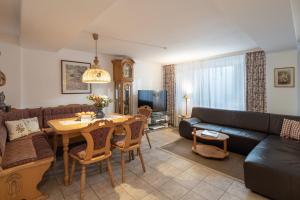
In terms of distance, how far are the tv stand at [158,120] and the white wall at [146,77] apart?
692 millimetres

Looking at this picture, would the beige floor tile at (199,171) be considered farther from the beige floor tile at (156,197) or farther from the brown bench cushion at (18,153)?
the brown bench cushion at (18,153)

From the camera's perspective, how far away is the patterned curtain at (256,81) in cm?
387

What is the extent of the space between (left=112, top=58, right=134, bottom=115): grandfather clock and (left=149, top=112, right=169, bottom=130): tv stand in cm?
93

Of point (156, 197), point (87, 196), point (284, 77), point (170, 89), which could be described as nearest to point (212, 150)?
point (156, 197)

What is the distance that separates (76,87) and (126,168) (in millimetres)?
2542

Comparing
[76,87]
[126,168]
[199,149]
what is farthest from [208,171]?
[76,87]

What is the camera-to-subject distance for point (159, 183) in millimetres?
2297

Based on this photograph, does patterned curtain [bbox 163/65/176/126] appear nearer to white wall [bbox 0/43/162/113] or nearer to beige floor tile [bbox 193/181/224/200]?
white wall [bbox 0/43/162/113]

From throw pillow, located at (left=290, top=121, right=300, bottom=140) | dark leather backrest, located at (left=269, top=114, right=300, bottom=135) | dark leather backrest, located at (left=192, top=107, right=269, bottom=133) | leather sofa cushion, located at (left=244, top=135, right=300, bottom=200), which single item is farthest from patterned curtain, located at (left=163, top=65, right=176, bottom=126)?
leather sofa cushion, located at (left=244, top=135, right=300, bottom=200)

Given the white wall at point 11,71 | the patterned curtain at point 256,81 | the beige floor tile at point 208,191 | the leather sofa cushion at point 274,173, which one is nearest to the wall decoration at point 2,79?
the white wall at point 11,71

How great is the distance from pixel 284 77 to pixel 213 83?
5.44 ft

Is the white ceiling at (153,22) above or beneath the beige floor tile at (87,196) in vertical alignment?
above

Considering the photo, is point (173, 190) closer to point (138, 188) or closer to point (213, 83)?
point (138, 188)

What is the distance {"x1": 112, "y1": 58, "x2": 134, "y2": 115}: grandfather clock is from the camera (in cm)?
454
